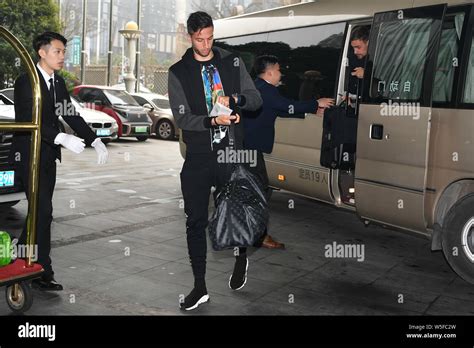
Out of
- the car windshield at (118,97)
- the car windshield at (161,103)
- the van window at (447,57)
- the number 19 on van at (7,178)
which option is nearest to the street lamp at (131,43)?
the car windshield at (161,103)

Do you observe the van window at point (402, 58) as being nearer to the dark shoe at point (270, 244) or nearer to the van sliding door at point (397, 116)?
the van sliding door at point (397, 116)

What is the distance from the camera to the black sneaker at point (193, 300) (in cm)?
466

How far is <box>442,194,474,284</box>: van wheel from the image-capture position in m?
5.68

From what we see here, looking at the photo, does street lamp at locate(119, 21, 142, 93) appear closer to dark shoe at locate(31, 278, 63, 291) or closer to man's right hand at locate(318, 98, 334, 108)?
man's right hand at locate(318, 98, 334, 108)

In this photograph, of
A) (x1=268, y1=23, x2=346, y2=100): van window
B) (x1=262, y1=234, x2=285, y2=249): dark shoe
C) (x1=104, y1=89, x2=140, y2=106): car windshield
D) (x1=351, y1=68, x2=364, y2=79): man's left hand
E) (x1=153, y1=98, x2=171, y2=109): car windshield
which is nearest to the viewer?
(x1=262, y1=234, x2=285, y2=249): dark shoe

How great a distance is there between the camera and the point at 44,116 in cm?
489

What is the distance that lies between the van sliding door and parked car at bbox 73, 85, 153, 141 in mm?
12608

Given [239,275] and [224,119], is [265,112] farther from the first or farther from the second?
[224,119]

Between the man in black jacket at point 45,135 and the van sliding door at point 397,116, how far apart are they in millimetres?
2854

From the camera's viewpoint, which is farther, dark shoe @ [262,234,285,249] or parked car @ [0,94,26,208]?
parked car @ [0,94,26,208]

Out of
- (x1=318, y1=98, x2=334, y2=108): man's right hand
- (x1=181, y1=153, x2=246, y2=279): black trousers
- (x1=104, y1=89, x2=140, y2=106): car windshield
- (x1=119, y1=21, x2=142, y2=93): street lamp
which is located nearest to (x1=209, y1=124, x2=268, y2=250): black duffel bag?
(x1=181, y1=153, x2=246, y2=279): black trousers

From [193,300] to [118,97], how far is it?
1541cm

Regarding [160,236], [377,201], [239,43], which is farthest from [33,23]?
[377,201]
